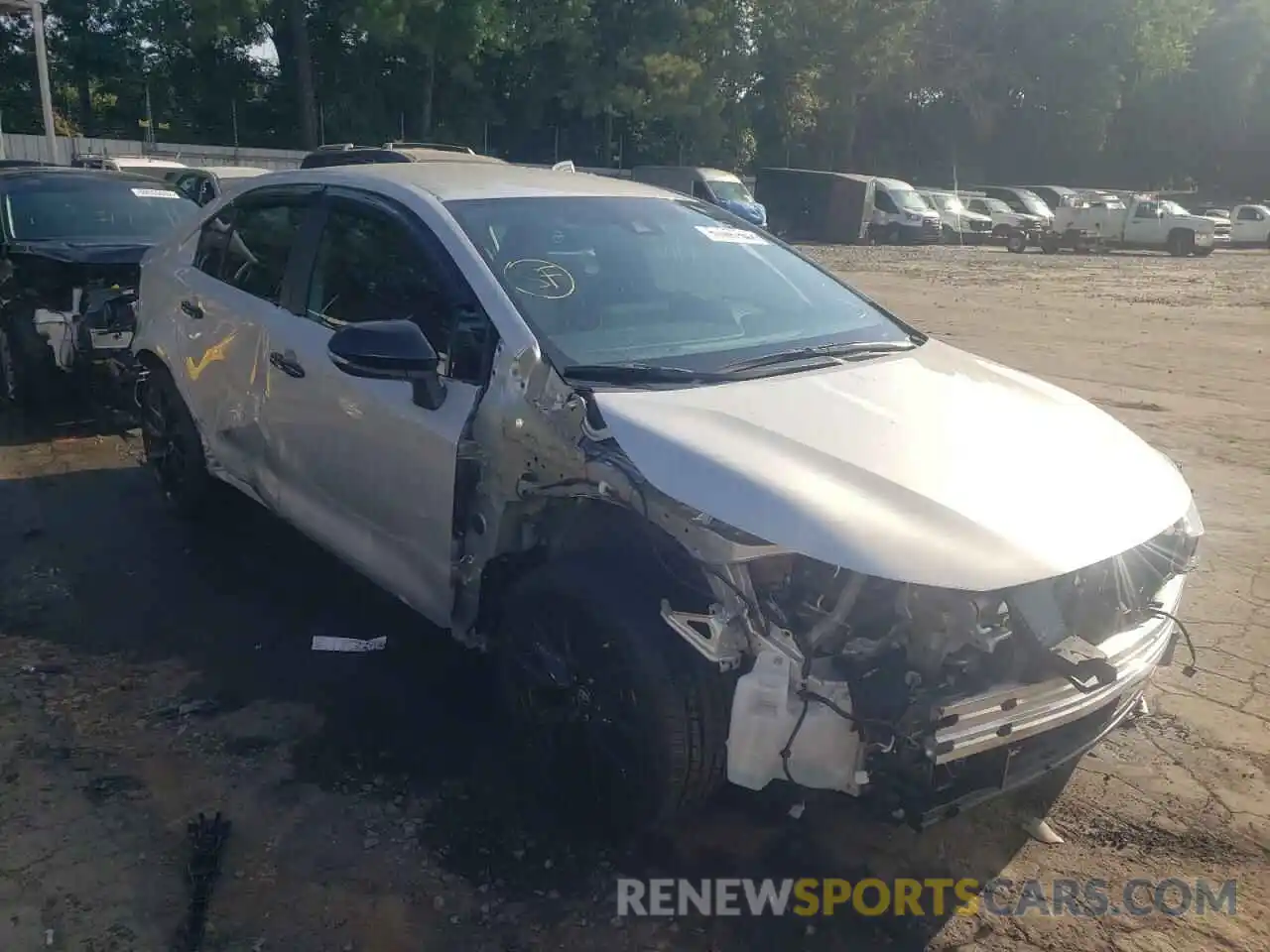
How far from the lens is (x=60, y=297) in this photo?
7.05 metres

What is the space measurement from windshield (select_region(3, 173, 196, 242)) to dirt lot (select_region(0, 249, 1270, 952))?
2939 mm

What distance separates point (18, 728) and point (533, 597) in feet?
6.33

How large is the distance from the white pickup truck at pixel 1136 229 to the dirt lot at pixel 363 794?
87.8ft

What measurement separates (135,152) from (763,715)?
30.2 m

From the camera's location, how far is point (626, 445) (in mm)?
2904

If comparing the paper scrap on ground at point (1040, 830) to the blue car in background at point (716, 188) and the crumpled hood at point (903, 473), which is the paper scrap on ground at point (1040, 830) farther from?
the blue car in background at point (716, 188)

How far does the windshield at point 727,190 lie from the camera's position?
90.1 ft

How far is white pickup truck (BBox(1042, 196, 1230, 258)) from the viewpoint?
95.5 ft

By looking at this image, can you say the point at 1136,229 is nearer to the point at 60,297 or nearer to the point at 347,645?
the point at 60,297

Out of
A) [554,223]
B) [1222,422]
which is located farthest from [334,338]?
[1222,422]

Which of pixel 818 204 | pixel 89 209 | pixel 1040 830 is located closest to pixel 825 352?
pixel 1040 830

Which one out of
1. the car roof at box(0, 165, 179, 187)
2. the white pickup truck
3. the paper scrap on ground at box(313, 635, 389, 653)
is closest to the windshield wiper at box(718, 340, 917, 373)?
the paper scrap on ground at box(313, 635, 389, 653)

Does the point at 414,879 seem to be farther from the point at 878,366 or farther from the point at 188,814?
the point at 878,366

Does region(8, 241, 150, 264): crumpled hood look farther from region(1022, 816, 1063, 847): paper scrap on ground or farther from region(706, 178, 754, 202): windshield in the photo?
region(706, 178, 754, 202): windshield
